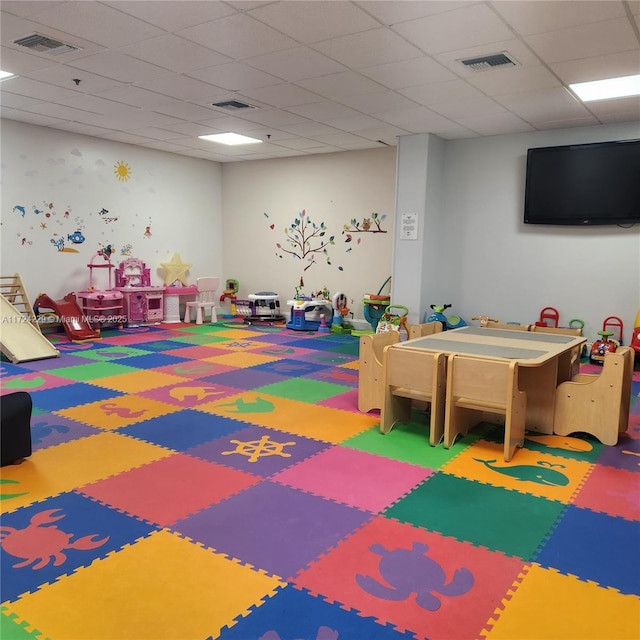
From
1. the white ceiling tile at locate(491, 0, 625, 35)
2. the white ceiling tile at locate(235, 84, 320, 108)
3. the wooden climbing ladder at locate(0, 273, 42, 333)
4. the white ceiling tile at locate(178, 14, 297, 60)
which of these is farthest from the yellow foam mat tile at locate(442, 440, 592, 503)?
the wooden climbing ladder at locate(0, 273, 42, 333)

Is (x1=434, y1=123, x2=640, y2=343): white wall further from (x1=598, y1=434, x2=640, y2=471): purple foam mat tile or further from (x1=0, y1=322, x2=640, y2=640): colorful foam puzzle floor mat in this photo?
(x1=598, y1=434, x2=640, y2=471): purple foam mat tile

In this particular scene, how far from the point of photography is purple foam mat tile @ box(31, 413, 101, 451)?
4.00m

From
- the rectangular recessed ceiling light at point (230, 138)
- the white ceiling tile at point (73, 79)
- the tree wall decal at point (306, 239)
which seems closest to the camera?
the white ceiling tile at point (73, 79)

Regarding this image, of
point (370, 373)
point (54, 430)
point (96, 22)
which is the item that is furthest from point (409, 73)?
point (54, 430)

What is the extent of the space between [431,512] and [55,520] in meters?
1.99

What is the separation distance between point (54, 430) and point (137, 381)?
1.57 metres

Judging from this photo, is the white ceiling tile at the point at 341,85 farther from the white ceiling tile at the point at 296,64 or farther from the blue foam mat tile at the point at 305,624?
the blue foam mat tile at the point at 305,624

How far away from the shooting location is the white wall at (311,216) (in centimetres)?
941

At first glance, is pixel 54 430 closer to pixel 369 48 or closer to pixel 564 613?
pixel 564 613

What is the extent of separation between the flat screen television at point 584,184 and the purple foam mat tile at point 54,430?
615cm

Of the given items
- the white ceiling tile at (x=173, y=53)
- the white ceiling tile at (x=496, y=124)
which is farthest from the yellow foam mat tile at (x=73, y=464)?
the white ceiling tile at (x=496, y=124)

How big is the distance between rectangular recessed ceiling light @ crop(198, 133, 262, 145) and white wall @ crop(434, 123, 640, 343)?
121 inches

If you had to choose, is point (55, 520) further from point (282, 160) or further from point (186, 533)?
point (282, 160)

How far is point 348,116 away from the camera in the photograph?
701 centimetres
